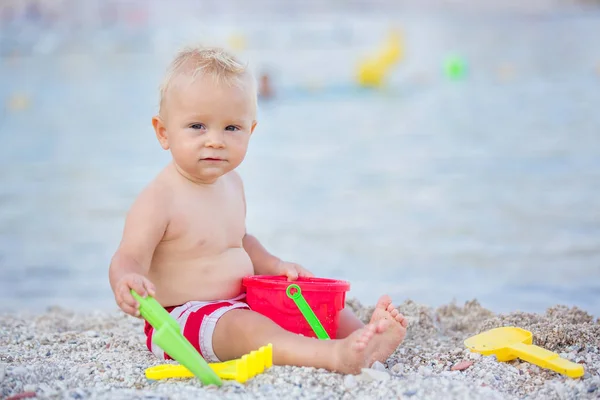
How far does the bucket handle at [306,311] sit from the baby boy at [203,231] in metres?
0.11

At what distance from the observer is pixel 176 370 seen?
2.04 metres

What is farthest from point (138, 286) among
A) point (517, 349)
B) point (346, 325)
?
point (517, 349)

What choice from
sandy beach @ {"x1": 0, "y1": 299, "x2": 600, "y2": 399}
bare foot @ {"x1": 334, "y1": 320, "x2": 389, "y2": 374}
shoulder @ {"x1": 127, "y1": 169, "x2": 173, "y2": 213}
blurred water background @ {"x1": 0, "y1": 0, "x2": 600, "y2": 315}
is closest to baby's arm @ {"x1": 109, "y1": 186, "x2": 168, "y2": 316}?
shoulder @ {"x1": 127, "y1": 169, "x2": 173, "y2": 213}

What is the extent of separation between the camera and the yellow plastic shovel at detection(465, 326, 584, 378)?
2084 millimetres

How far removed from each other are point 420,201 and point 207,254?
311 centimetres

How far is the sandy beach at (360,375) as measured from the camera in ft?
6.22

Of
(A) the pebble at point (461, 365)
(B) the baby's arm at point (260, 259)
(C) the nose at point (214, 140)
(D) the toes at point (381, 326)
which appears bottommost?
(A) the pebble at point (461, 365)

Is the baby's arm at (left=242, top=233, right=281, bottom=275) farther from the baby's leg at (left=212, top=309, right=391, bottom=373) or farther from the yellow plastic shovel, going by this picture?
the yellow plastic shovel

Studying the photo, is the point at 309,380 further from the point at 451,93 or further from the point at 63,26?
the point at 63,26

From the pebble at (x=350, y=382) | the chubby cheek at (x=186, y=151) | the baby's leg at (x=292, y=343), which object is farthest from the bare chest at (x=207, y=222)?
the pebble at (x=350, y=382)

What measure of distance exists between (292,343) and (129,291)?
44 centimetres

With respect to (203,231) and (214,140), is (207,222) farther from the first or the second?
(214,140)

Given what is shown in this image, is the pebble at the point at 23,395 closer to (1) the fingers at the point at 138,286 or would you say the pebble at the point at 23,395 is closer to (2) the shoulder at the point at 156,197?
(1) the fingers at the point at 138,286

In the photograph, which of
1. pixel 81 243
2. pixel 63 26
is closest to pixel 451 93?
pixel 81 243
